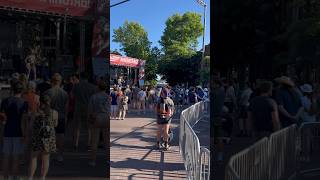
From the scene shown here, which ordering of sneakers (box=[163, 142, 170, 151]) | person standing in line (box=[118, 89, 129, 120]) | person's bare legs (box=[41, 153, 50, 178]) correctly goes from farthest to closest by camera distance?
sneakers (box=[163, 142, 170, 151]) < person standing in line (box=[118, 89, 129, 120]) < person's bare legs (box=[41, 153, 50, 178])

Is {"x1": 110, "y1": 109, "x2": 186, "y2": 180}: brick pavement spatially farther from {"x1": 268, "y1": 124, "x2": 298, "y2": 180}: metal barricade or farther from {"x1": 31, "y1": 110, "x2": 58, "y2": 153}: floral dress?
{"x1": 268, "y1": 124, "x2": 298, "y2": 180}: metal barricade

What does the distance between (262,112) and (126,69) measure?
3.15ft

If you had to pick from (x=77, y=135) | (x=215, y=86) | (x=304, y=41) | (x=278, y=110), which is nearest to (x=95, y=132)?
(x=77, y=135)

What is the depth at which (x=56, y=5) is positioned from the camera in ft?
11.1

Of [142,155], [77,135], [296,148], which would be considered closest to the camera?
[296,148]

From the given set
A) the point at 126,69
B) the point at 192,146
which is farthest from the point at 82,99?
the point at 192,146

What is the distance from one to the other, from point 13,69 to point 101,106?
0.65 m

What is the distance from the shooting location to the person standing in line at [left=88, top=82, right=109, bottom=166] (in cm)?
337

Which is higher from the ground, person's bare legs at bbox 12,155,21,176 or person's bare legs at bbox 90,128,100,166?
person's bare legs at bbox 90,128,100,166

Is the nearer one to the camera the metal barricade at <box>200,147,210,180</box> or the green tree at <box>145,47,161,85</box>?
the green tree at <box>145,47,161,85</box>

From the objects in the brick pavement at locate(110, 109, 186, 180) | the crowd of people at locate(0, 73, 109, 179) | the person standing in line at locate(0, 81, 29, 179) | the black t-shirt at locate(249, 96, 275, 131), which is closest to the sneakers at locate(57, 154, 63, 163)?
the crowd of people at locate(0, 73, 109, 179)

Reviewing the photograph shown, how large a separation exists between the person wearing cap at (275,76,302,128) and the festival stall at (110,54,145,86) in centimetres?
93

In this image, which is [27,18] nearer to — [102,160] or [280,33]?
[102,160]

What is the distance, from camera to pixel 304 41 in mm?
3016
